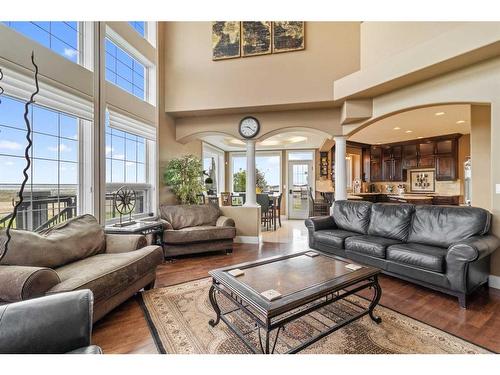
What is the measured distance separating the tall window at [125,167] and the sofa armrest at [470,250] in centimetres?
410

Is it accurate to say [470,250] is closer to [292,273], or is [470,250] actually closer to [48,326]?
[292,273]

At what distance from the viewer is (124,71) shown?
3.93 m

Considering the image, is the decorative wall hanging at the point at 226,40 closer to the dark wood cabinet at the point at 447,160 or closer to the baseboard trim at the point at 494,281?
the baseboard trim at the point at 494,281

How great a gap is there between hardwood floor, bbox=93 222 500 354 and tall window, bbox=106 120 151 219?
1445 millimetres

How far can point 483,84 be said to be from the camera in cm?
273

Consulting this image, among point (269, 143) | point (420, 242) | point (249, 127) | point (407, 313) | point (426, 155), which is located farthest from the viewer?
point (269, 143)

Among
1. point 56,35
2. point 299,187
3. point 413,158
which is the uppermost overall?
point 56,35

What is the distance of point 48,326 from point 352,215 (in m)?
3.87

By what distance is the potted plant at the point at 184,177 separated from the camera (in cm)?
464

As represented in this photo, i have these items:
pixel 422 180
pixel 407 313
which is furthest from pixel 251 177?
pixel 422 180

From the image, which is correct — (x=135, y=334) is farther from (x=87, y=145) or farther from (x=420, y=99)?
(x=420, y=99)

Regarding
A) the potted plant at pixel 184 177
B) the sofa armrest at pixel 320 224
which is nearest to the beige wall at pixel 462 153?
the sofa armrest at pixel 320 224
